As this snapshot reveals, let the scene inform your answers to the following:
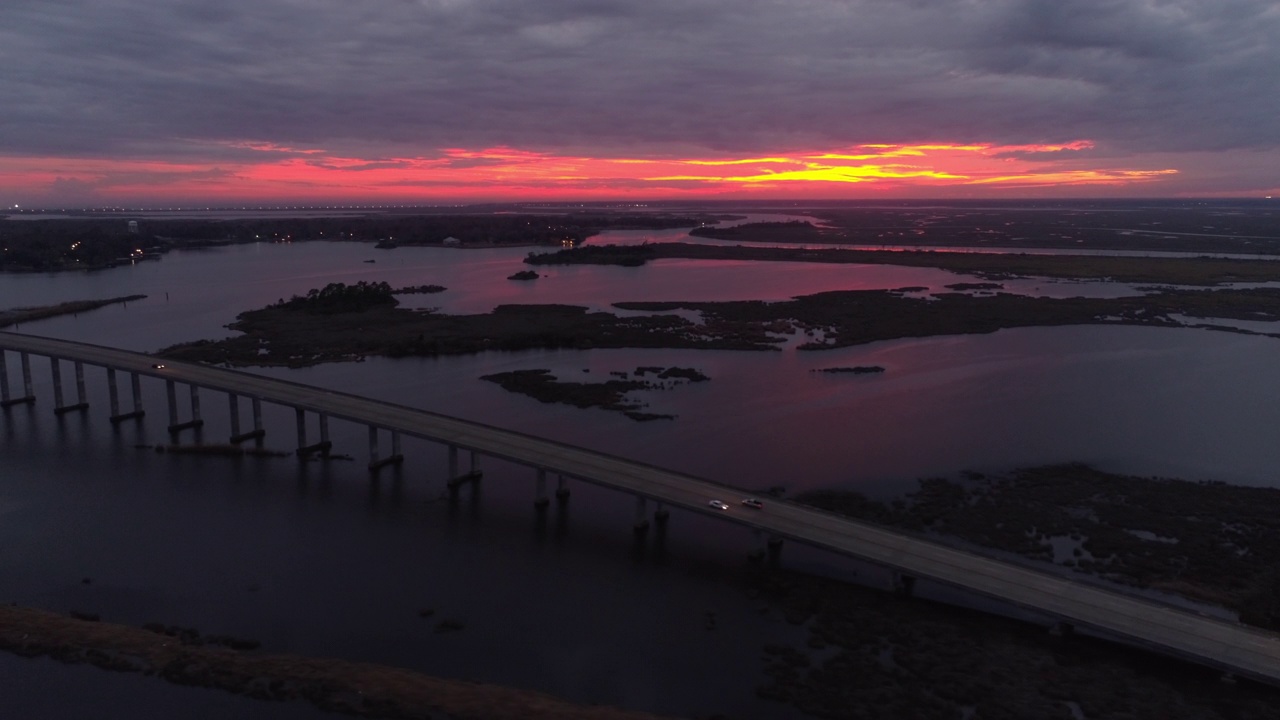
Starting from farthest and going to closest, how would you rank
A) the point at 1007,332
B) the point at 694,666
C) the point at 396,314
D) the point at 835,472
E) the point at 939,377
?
the point at 396,314, the point at 1007,332, the point at 939,377, the point at 835,472, the point at 694,666

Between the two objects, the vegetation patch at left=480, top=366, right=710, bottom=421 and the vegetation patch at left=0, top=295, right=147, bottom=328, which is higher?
the vegetation patch at left=0, top=295, right=147, bottom=328

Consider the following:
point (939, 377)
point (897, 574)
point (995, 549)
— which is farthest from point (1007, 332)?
point (897, 574)

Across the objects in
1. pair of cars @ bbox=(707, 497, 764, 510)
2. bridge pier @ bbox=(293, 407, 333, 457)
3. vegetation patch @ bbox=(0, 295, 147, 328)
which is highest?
vegetation patch @ bbox=(0, 295, 147, 328)

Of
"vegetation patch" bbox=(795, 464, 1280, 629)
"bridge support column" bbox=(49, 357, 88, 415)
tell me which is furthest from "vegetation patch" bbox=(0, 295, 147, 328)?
"vegetation patch" bbox=(795, 464, 1280, 629)

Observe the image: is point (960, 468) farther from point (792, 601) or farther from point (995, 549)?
point (792, 601)

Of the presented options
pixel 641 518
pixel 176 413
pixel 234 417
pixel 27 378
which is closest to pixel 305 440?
pixel 234 417

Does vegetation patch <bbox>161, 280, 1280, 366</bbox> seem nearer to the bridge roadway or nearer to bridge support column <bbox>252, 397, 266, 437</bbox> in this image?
bridge support column <bbox>252, 397, 266, 437</bbox>

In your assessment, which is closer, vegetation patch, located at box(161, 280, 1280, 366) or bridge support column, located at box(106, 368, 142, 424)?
bridge support column, located at box(106, 368, 142, 424)

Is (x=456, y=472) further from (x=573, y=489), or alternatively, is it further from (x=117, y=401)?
(x=117, y=401)
